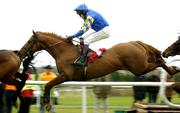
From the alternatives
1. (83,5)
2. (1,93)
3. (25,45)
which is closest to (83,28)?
(83,5)

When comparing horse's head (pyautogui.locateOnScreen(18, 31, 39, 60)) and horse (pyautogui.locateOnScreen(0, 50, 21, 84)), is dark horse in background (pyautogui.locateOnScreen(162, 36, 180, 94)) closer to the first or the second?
horse's head (pyautogui.locateOnScreen(18, 31, 39, 60))

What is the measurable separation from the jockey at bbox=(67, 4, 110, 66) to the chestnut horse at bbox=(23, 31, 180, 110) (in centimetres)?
16

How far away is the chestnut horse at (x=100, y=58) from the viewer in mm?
10656

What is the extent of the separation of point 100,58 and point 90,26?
24.8 inches

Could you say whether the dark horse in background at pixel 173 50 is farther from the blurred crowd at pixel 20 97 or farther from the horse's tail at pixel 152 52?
the blurred crowd at pixel 20 97

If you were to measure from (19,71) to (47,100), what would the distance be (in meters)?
1.58

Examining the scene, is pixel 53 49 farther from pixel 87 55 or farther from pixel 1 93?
pixel 1 93

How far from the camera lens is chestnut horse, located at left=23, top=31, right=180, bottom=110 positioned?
10656mm

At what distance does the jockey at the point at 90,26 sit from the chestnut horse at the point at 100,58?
16 cm

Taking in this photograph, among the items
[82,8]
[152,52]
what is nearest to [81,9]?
[82,8]

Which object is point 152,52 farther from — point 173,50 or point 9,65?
point 9,65

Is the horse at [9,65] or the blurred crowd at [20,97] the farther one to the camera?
the horse at [9,65]

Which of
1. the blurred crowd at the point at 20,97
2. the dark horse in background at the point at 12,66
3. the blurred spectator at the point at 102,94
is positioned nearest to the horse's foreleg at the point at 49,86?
the blurred crowd at the point at 20,97

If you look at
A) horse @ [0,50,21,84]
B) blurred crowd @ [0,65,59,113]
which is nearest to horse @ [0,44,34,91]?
horse @ [0,50,21,84]
